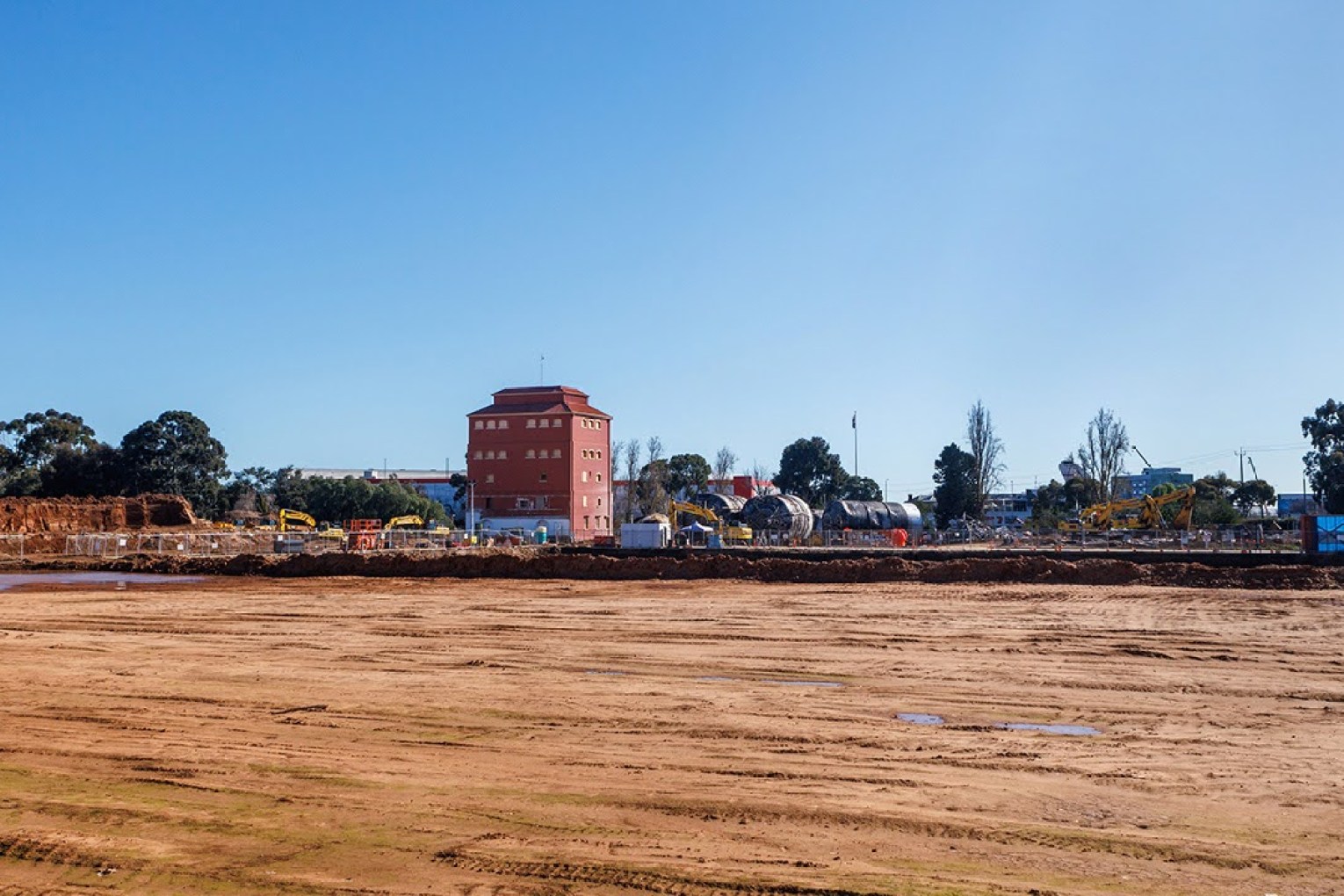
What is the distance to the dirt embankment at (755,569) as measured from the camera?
3138 cm

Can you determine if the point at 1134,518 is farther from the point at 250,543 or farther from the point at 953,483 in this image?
the point at 250,543

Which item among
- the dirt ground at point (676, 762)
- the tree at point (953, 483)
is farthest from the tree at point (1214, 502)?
Answer: the dirt ground at point (676, 762)

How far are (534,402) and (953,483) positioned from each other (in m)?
33.4

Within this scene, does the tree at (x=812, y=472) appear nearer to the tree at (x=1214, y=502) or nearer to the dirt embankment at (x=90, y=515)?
the tree at (x=1214, y=502)

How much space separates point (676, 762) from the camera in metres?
10.5

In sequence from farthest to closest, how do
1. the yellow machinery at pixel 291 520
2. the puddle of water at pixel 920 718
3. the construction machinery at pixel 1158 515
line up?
the yellow machinery at pixel 291 520 → the construction machinery at pixel 1158 515 → the puddle of water at pixel 920 718

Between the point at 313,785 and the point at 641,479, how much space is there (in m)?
99.7

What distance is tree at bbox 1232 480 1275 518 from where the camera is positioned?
81.7 meters

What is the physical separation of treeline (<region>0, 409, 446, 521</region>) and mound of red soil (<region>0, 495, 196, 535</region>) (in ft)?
35.2

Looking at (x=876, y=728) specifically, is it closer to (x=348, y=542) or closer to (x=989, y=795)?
(x=989, y=795)

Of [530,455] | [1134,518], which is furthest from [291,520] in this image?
[1134,518]

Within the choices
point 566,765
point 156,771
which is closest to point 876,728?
point 566,765

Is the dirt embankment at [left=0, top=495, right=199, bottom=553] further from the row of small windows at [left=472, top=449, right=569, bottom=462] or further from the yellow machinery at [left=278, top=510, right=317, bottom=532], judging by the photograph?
the row of small windows at [left=472, top=449, right=569, bottom=462]

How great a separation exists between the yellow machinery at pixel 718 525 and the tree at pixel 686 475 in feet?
96.5
